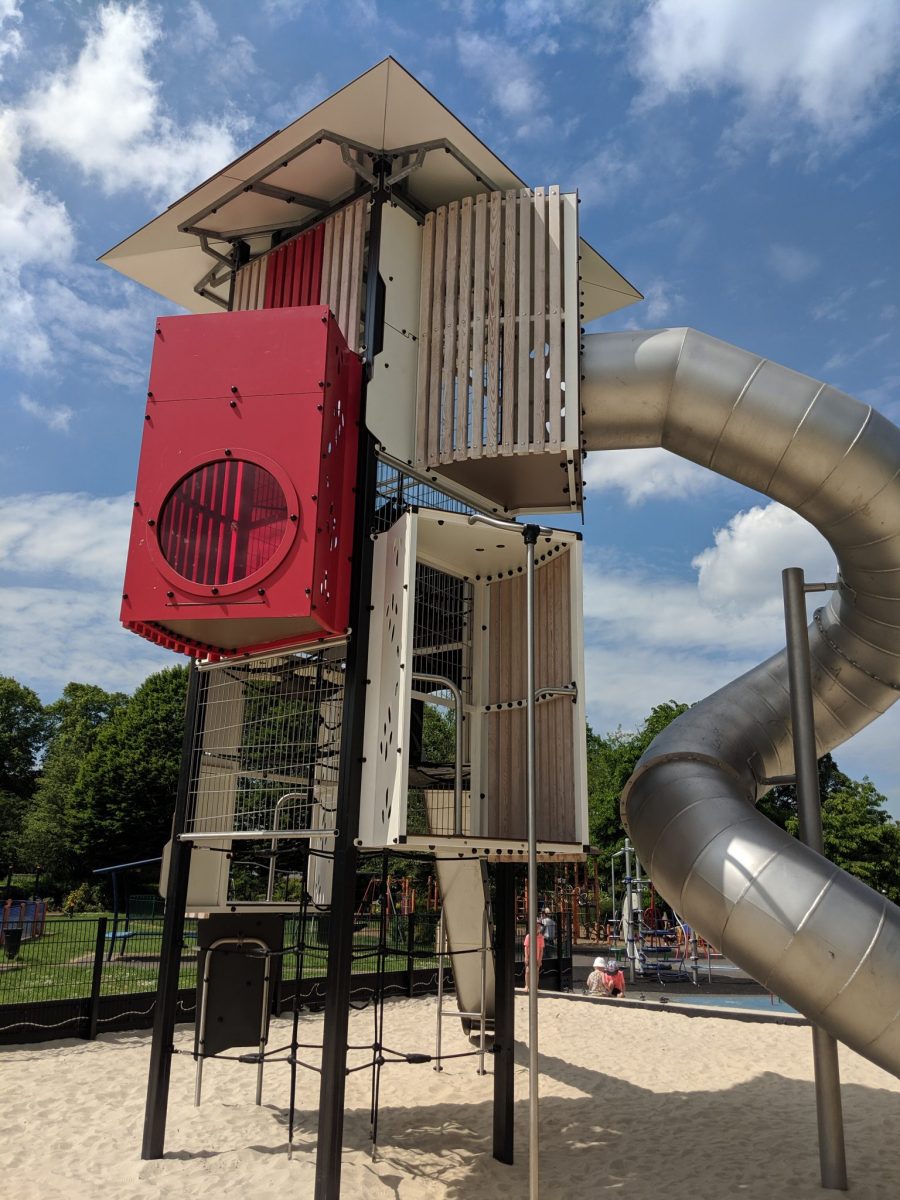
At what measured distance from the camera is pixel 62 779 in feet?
168

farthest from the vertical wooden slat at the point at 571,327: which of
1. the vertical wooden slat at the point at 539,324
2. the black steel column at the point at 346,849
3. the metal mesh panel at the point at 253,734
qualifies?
the metal mesh panel at the point at 253,734

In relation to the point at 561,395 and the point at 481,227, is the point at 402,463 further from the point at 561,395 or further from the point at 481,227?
the point at 481,227

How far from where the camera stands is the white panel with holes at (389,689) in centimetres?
592

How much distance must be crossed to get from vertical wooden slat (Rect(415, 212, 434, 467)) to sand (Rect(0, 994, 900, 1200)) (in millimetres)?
5747

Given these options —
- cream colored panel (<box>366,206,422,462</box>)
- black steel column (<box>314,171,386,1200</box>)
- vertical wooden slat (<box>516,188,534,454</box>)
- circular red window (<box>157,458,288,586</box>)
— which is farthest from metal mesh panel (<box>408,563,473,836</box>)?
circular red window (<box>157,458,288,586</box>)

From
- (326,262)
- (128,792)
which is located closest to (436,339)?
(326,262)

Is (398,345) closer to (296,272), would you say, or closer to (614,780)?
(296,272)

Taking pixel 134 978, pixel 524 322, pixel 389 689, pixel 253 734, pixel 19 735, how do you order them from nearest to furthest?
pixel 389 689 < pixel 524 322 < pixel 253 734 < pixel 134 978 < pixel 19 735

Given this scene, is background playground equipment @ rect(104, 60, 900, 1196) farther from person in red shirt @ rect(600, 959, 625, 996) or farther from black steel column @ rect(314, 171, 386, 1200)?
person in red shirt @ rect(600, 959, 625, 996)

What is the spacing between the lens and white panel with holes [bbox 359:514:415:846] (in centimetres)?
592

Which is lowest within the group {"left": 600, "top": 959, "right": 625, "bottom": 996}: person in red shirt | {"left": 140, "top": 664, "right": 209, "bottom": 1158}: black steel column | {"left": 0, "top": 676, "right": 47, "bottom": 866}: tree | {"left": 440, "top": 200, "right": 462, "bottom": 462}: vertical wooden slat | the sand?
the sand

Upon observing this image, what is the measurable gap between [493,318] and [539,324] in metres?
0.40

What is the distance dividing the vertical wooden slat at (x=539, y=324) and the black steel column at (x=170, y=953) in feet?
12.3

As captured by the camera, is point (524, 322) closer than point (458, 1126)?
Yes
